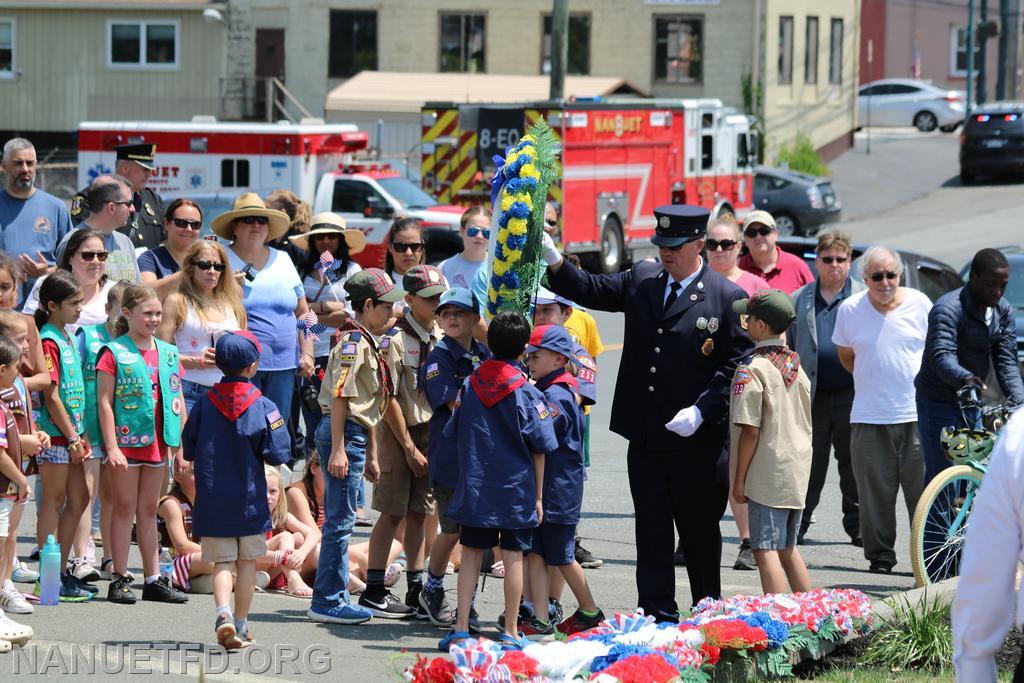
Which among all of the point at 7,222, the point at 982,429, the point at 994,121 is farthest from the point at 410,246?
the point at 994,121

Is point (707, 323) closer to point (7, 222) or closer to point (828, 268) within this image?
point (828, 268)

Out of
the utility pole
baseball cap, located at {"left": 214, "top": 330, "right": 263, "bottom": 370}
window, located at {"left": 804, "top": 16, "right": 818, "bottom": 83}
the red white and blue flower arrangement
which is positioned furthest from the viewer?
window, located at {"left": 804, "top": 16, "right": 818, "bottom": 83}

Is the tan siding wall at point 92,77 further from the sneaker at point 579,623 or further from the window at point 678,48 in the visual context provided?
the sneaker at point 579,623

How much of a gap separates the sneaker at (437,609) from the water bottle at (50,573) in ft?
5.93

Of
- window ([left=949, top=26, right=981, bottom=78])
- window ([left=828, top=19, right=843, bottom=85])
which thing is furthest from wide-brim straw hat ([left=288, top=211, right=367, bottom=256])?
window ([left=949, top=26, right=981, bottom=78])

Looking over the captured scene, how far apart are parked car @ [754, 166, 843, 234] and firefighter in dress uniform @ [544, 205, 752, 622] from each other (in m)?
25.0

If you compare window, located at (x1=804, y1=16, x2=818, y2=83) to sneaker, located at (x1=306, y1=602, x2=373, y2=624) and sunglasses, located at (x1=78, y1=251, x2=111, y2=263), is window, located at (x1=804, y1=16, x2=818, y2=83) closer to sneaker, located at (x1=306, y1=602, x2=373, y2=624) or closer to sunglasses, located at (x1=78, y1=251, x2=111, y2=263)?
sunglasses, located at (x1=78, y1=251, x2=111, y2=263)

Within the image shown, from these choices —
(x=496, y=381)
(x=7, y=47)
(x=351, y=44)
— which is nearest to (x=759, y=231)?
(x=496, y=381)

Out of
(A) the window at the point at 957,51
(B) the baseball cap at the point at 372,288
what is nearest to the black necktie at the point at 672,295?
(B) the baseball cap at the point at 372,288

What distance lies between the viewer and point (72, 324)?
826 centimetres

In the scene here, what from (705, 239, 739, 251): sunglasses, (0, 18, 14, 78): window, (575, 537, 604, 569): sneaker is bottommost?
(575, 537, 604, 569): sneaker

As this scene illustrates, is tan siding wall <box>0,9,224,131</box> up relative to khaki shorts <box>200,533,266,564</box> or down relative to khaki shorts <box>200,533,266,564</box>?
up

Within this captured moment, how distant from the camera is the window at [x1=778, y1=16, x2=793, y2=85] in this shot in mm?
42906

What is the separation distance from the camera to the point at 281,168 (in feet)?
79.6
